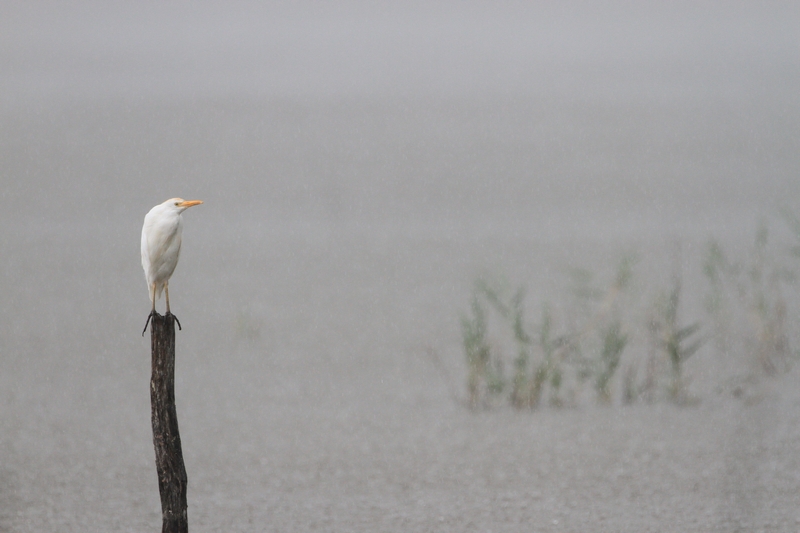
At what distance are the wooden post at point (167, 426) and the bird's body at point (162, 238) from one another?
113 millimetres

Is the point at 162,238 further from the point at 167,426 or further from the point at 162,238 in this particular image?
the point at 167,426

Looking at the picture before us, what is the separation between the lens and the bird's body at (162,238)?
5.86 feet

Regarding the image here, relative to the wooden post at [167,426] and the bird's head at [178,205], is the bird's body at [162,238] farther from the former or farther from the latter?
the wooden post at [167,426]

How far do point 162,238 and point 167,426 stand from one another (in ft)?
1.38

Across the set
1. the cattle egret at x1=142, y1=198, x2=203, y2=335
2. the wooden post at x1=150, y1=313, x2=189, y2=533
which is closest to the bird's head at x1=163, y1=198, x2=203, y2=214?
the cattle egret at x1=142, y1=198, x2=203, y2=335

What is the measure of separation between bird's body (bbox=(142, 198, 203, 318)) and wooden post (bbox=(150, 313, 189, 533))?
11 centimetres

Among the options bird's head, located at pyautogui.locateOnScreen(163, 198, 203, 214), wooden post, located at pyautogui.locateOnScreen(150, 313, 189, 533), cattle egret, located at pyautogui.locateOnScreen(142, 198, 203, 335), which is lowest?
wooden post, located at pyautogui.locateOnScreen(150, 313, 189, 533)

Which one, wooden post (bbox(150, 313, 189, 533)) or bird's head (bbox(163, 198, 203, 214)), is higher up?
bird's head (bbox(163, 198, 203, 214))

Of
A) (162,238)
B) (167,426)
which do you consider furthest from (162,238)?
(167,426)

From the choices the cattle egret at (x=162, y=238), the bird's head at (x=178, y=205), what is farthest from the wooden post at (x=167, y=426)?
the bird's head at (x=178, y=205)

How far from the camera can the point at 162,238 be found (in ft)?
5.87

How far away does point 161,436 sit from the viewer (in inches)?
74.4

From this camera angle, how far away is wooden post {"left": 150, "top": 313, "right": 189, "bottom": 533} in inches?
73.4

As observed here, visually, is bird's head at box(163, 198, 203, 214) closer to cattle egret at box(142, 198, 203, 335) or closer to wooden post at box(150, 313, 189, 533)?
cattle egret at box(142, 198, 203, 335)
